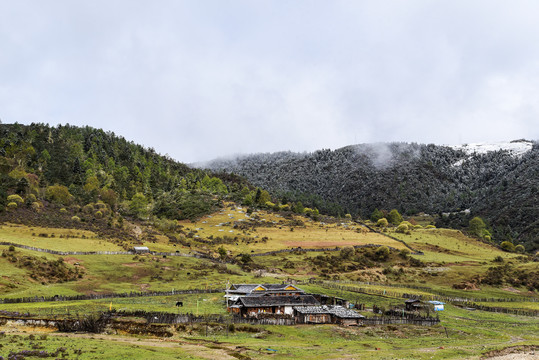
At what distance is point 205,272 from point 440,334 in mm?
54511

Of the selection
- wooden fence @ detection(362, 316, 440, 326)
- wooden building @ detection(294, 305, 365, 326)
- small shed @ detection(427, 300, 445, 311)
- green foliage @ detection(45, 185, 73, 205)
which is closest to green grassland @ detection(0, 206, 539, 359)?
small shed @ detection(427, 300, 445, 311)

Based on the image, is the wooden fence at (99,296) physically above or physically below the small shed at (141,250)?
below

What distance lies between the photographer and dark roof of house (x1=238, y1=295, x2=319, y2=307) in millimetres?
73062

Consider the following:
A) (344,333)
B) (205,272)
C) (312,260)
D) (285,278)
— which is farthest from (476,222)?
(344,333)

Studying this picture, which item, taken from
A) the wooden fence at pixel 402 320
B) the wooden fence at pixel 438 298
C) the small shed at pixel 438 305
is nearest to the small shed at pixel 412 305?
the small shed at pixel 438 305

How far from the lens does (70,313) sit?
59.5m

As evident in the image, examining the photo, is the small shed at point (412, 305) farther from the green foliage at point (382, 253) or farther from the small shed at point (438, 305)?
the green foliage at point (382, 253)

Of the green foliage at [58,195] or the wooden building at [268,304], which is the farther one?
the green foliage at [58,195]

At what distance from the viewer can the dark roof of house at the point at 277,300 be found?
240ft

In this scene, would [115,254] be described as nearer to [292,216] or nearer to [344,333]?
[344,333]

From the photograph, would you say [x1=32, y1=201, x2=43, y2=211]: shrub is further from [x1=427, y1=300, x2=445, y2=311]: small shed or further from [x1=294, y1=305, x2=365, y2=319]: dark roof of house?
[x1=427, y1=300, x2=445, y2=311]: small shed

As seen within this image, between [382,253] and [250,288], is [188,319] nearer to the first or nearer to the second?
[250,288]

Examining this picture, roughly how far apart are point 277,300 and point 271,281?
21715mm

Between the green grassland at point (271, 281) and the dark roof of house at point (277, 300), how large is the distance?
4.79 m
